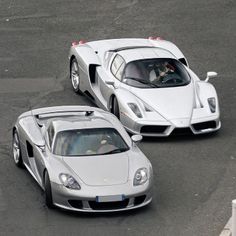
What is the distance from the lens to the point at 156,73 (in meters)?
19.4

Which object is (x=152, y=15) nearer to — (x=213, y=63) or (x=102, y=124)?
(x=213, y=63)

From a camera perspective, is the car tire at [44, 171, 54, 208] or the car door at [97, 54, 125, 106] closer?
the car tire at [44, 171, 54, 208]

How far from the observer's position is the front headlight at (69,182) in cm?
1447

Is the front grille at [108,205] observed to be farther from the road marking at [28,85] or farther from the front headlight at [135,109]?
the road marking at [28,85]

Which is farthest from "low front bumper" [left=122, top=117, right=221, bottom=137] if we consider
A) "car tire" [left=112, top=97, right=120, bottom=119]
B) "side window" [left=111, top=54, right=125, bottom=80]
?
"side window" [left=111, top=54, right=125, bottom=80]

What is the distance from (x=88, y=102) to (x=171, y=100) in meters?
2.87

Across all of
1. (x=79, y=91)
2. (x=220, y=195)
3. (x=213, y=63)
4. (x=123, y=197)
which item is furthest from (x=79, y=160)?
(x=213, y=63)

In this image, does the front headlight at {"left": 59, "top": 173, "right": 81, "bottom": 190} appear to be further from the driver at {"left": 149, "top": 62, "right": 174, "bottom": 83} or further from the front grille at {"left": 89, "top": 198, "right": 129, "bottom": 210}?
the driver at {"left": 149, "top": 62, "right": 174, "bottom": 83}

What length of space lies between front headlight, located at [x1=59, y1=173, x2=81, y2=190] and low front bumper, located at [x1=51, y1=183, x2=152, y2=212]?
75 millimetres

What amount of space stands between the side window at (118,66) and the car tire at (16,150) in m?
3.43

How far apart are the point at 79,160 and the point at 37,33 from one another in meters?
11.7

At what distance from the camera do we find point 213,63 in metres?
23.7

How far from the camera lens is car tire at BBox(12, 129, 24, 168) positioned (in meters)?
16.7

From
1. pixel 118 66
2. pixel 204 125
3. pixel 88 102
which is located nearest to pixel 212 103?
pixel 204 125
